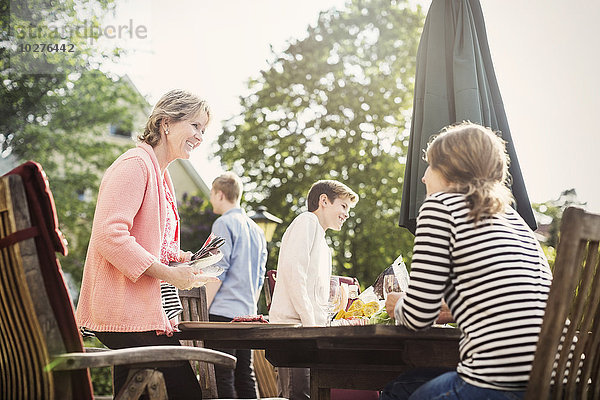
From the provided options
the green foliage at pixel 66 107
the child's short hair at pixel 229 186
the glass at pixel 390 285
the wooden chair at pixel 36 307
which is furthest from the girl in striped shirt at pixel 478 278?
the green foliage at pixel 66 107

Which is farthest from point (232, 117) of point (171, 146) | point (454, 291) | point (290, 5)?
point (454, 291)

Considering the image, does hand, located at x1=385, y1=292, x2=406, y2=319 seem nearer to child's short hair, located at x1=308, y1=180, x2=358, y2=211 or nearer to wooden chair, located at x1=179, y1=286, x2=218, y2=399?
wooden chair, located at x1=179, y1=286, x2=218, y2=399

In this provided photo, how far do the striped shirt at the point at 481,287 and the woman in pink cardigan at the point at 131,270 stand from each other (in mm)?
986

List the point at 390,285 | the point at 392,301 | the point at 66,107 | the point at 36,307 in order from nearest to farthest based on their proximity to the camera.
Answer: the point at 36,307 → the point at 392,301 → the point at 390,285 → the point at 66,107

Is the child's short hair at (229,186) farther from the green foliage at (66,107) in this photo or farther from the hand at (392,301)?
the green foliage at (66,107)

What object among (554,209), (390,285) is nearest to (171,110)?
(390,285)

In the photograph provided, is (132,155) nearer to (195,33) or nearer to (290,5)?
(195,33)

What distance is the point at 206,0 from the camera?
707 inches

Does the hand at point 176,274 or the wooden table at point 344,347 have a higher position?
the hand at point 176,274

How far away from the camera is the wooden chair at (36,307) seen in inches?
72.0

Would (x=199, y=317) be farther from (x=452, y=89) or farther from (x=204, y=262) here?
(x=452, y=89)

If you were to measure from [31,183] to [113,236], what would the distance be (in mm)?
838

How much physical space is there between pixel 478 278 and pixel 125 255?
1.32 m

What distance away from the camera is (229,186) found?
19.7 ft
